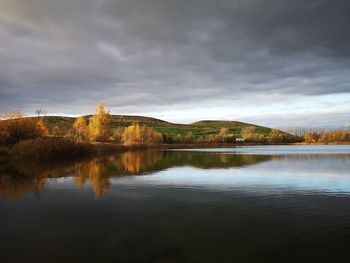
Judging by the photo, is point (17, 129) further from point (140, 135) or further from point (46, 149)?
point (140, 135)

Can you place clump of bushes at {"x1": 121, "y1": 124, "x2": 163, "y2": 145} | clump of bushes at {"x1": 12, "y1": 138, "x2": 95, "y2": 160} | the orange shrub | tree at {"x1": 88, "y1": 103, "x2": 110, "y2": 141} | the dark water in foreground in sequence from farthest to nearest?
clump of bushes at {"x1": 121, "y1": 124, "x2": 163, "y2": 145}
tree at {"x1": 88, "y1": 103, "x2": 110, "y2": 141}
the orange shrub
clump of bushes at {"x1": 12, "y1": 138, "x2": 95, "y2": 160}
the dark water in foreground

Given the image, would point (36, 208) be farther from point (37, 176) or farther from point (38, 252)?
point (37, 176)

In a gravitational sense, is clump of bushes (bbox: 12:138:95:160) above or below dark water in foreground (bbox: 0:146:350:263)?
above

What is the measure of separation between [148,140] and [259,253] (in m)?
148

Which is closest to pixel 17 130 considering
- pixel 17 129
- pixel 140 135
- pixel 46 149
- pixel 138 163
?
pixel 17 129

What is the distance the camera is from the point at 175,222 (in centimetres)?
1555

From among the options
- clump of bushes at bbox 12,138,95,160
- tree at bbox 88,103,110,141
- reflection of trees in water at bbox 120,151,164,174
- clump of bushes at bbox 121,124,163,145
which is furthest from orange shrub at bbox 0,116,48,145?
clump of bushes at bbox 121,124,163,145

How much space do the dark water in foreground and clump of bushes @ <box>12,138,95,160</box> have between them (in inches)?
1085

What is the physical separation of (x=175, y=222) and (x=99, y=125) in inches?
3544

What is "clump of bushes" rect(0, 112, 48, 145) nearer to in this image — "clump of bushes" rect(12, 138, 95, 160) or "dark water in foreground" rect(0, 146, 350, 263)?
"clump of bushes" rect(12, 138, 95, 160)

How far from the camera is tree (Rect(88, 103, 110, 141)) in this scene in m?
101

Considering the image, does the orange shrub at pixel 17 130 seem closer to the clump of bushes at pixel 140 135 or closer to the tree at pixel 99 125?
the tree at pixel 99 125

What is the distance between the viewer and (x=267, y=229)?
14.4 m

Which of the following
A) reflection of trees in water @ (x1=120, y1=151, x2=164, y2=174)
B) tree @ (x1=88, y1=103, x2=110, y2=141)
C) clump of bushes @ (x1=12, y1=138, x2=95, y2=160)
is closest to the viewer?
reflection of trees in water @ (x1=120, y1=151, x2=164, y2=174)
